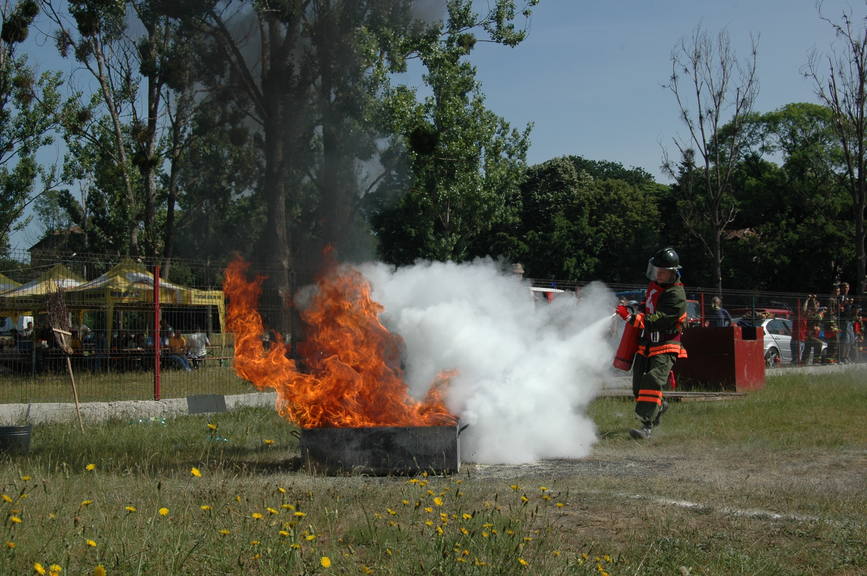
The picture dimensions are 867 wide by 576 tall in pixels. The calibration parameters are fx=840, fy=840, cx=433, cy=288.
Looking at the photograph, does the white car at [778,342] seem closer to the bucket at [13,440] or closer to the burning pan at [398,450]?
the burning pan at [398,450]

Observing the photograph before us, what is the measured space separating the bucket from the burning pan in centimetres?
356

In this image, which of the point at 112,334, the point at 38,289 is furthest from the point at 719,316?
the point at 38,289

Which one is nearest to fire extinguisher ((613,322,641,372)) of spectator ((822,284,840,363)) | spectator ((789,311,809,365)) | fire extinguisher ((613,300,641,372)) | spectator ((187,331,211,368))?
fire extinguisher ((613,300,641,372))

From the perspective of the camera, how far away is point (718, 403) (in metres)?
13.6

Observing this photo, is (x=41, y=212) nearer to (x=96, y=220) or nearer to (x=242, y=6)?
(x=96, y=220)

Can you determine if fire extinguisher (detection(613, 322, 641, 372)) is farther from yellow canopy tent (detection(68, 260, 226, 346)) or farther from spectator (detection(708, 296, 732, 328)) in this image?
spectator (detection(708, 296, 732, 328))

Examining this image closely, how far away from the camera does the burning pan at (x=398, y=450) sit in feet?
25.2

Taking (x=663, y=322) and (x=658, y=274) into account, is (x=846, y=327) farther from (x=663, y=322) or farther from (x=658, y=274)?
(x=663, y=322)

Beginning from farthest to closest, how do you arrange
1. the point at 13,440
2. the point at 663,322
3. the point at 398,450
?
the point at 663,322 → the point at 13,440 → the point at 398,450

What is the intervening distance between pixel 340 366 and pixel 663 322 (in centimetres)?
439

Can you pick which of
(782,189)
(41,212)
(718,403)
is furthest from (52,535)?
(41,212)

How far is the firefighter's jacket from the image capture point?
1029 cm

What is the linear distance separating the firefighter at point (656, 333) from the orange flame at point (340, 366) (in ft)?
9.58

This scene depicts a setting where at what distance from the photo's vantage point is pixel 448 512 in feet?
19.2
